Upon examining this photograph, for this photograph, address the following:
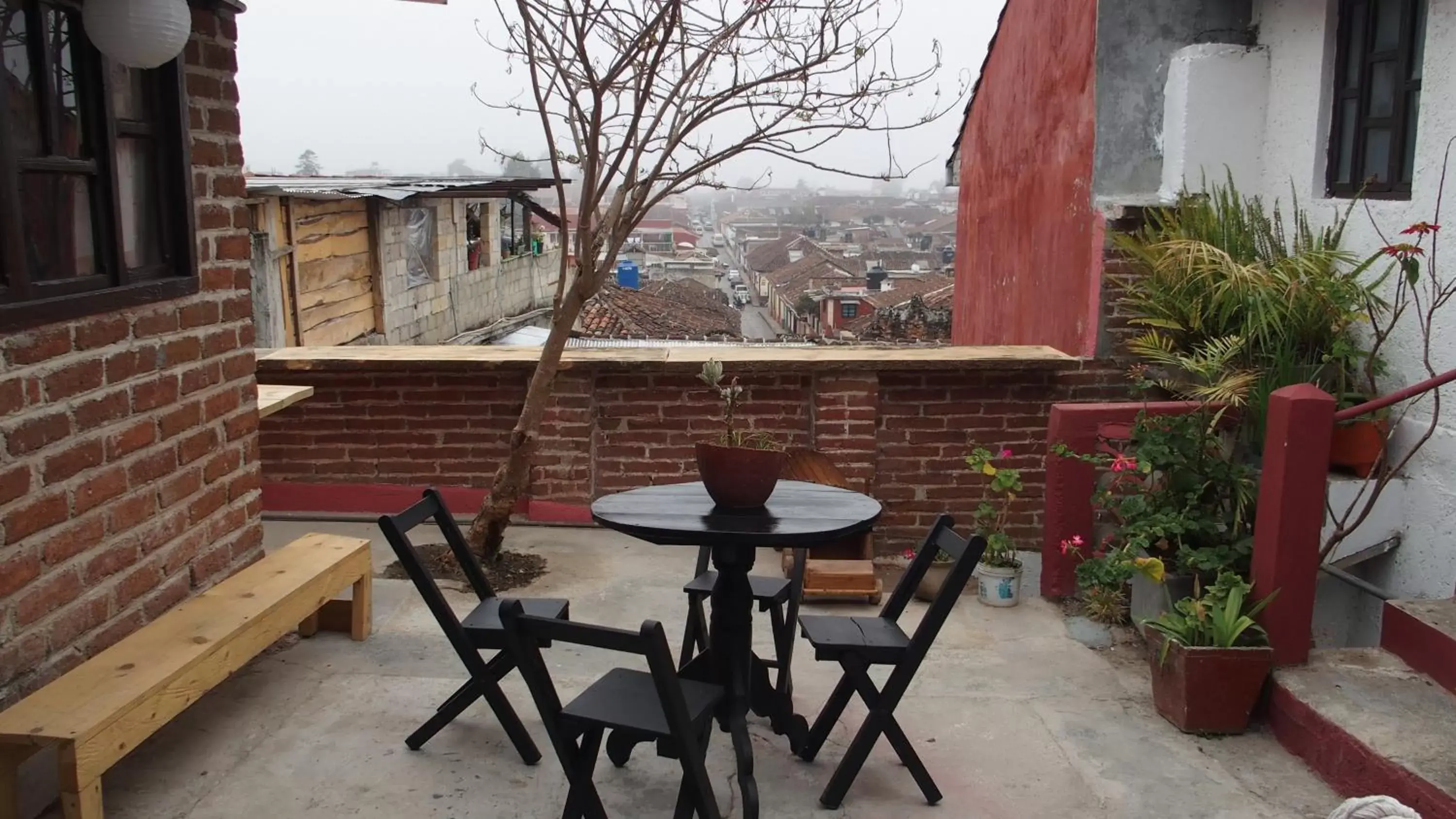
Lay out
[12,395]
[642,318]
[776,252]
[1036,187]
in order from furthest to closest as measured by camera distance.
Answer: [776,252] < [642,318] < [1036,187] < [12,395]

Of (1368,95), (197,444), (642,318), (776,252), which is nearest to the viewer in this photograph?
(197,444)

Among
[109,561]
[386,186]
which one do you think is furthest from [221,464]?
[386,186]

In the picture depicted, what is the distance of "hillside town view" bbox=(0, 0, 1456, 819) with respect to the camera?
9.46 feet

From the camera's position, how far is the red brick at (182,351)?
130 inches

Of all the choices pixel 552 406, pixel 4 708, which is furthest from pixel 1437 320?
pixel 4 708

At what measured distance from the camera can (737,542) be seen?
3.01m

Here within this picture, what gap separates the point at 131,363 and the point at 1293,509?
361 centimetres

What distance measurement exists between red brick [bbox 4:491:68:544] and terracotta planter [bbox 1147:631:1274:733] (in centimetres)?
333

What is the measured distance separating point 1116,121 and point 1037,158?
4.39 feet

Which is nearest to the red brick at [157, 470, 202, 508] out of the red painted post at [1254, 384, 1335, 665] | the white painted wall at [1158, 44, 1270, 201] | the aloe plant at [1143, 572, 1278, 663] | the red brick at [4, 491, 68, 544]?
the red brick at [4, 491, 68, 544]

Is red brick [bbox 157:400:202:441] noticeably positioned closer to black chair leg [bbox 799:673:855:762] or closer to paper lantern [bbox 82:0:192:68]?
paper lantern [bbox 82:0:192:68]

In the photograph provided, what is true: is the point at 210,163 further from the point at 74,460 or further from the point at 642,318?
the point at 642,318

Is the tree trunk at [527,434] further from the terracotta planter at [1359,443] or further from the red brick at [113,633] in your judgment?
the terracotta planter at [1359,443]

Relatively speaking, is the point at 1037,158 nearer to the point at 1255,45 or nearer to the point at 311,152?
the point at 1255,45
